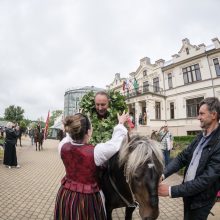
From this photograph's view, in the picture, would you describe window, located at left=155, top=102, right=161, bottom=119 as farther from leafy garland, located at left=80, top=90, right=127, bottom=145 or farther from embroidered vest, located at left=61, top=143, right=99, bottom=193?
embroidered vest, located at left=61, top=143, right=99, bottom=193

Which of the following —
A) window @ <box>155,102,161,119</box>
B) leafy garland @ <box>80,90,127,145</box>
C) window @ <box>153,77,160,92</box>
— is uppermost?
window @ <box>153,77,160,92</box>

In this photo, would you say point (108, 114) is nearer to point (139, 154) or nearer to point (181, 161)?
point (181, 161)

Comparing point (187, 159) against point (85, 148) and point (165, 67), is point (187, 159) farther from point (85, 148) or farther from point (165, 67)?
point (165, 67)

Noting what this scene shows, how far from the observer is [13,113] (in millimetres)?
70812

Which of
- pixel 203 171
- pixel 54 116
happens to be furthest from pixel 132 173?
pixel 54 116

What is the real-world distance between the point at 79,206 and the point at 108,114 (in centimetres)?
161

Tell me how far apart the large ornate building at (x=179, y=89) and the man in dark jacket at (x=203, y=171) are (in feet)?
64.0

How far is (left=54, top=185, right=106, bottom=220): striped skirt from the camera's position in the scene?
2039 mm

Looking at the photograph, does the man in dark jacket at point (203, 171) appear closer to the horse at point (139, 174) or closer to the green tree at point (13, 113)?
the horse at point (139, 174)

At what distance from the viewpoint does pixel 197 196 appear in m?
2.08

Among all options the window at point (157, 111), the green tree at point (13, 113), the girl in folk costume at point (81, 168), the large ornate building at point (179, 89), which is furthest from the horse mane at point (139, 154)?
the green tree at point (13, 113)

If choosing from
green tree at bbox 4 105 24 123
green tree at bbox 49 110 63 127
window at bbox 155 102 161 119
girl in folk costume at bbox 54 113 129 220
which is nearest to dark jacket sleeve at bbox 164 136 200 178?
girl in folk costume at bbox 54 113 129 220

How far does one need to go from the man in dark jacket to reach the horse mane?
0.80ft

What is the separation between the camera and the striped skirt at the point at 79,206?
2039 mm
